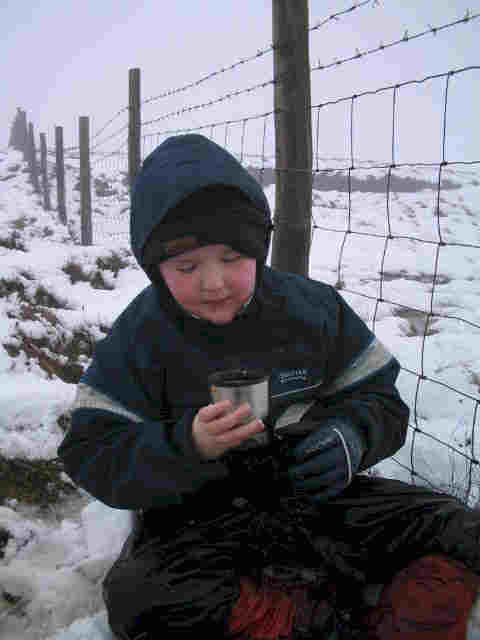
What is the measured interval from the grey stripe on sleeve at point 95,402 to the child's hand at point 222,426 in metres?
0.37

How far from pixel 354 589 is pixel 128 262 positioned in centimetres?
673

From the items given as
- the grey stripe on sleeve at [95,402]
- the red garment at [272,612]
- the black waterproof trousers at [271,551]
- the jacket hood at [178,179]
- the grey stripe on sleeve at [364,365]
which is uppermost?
the jacket hood at [178,179]

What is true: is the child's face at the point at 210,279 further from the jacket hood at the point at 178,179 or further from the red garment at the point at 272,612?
the red garment at the point at 272,612

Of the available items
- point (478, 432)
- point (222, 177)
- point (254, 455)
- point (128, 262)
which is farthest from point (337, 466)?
point (128, 262)


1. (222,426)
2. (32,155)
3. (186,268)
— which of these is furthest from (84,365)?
(32,155)

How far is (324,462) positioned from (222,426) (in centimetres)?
44

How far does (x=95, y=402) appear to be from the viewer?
1641 mm

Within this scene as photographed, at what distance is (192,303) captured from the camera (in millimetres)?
1582

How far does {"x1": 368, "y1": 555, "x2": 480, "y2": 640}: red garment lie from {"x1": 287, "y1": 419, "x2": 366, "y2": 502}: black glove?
303 millimetres

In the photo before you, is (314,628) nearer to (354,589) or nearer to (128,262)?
(354,589)

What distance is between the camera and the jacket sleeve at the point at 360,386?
5.64 feet

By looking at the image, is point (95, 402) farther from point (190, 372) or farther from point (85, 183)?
point (85, 183)

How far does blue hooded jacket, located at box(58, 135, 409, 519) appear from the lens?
151cm

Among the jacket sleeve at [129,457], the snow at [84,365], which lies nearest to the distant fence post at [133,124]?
the snow at [84,365]
